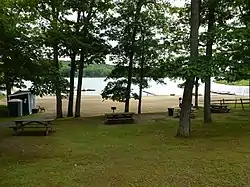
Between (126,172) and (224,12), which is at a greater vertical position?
(224,12)

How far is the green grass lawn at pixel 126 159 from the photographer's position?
19.9ft

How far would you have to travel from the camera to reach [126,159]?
769 cm

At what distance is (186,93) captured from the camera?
36.2 feet

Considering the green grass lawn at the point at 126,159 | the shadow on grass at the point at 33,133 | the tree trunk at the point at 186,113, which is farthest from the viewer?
the shadow on grass at the point at 33,133

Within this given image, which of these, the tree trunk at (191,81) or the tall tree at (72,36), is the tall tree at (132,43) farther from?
the tree trunk at (191,81)

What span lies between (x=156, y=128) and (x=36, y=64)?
5792 millimetres

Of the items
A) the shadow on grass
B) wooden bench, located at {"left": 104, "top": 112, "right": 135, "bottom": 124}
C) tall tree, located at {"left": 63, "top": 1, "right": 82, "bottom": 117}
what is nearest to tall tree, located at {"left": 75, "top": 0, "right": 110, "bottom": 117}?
tall tree, located at {"left": 63, "top": 1, "right": 82, "bottom": 117}

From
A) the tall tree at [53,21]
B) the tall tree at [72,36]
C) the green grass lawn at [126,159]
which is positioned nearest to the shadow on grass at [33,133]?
the green grass lawn at [126,159]

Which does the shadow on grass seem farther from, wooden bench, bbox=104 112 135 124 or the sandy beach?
the sandy beach

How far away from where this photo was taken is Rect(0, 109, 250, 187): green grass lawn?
6.07 meters

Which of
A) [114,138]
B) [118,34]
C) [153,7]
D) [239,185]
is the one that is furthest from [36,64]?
[153,7]

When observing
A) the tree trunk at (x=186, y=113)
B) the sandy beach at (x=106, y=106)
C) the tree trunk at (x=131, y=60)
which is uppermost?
the tree trunk at (x=131, y=60)

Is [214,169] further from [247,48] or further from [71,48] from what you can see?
[71,48]

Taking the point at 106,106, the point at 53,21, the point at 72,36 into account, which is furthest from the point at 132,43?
the point at 106,106
